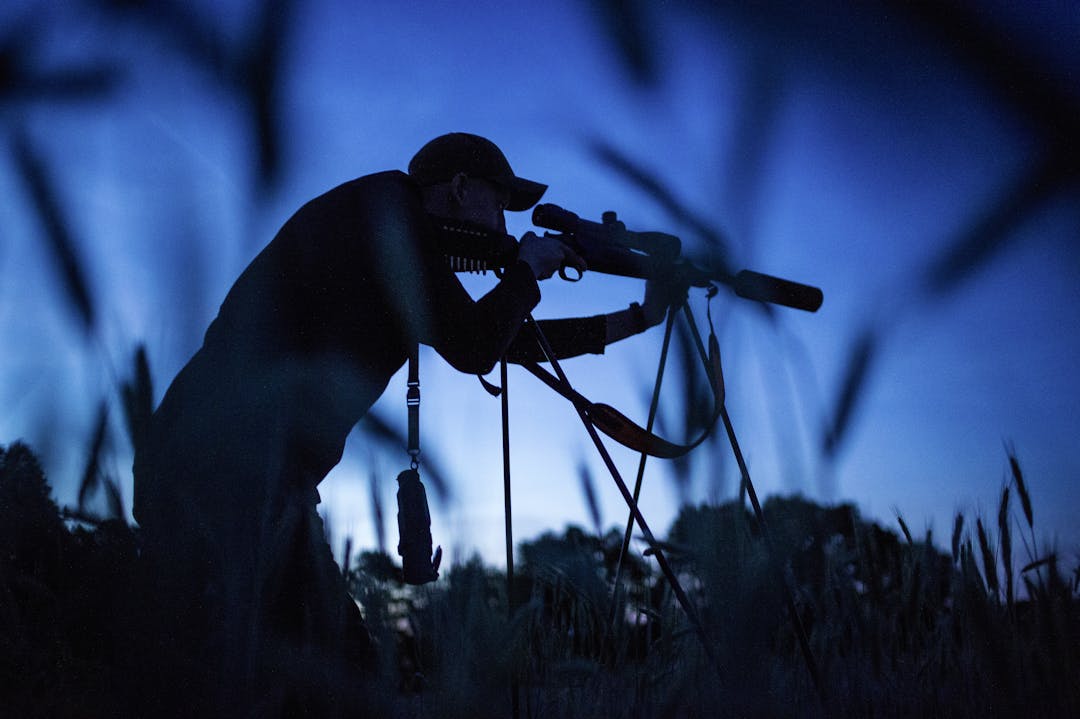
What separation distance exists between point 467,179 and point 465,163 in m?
0.05

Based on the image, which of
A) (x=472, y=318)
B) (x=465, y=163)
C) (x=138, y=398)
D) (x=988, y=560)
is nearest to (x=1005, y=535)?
(x=988, y=560)

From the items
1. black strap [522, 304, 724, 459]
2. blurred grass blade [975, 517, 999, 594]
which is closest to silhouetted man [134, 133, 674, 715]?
black strap [522, 304, 724, 459]

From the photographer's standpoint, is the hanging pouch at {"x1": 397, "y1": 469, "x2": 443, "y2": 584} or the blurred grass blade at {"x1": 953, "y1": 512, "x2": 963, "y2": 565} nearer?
the blurred grass blade at {"x1": 953, "y1": 512, "x2": 963, "y2": 565}

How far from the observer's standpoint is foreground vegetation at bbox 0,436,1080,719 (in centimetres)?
74

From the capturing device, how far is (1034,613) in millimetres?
833

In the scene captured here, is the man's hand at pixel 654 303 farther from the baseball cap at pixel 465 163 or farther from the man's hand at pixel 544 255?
the baseball cap at pixel 465 163

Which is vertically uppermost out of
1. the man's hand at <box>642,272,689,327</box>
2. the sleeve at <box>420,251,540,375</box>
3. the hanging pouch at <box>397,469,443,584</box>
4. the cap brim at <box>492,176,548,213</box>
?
the cap brim at <box>492,176,548,213</box>

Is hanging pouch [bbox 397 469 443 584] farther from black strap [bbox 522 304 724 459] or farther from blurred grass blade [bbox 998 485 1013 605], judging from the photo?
blurred grass blade [bbox 998 485 1013 605]

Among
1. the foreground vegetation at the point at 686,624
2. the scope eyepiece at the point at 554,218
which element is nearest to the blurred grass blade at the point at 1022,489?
the foreground vegetation at the point at 686,624

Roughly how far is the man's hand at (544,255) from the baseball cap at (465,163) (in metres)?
0.16

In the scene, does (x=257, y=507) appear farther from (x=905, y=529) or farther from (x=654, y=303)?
(x=654, y=303)

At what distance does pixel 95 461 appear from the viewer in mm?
629

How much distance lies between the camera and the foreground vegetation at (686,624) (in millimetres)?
739

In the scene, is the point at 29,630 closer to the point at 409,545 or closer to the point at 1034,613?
the point at 409,545
